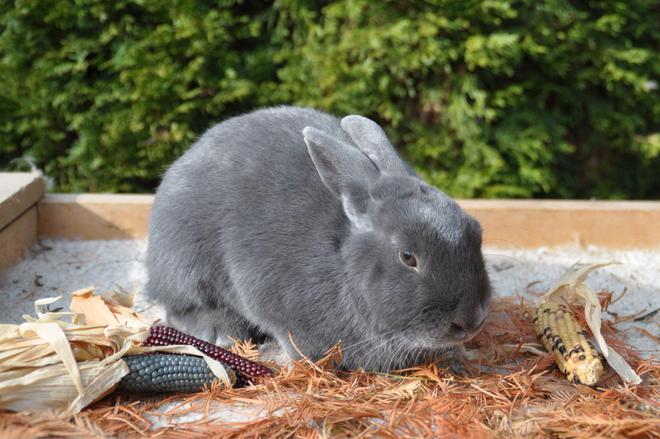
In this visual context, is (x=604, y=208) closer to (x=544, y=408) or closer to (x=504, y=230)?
(x=504, y=230)

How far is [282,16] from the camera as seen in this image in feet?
14.8

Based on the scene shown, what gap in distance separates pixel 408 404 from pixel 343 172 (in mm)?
794

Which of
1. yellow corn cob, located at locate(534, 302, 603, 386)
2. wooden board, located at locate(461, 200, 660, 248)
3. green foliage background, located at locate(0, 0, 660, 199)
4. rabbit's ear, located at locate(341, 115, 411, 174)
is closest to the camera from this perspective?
Answer: yellow corn cob, located at locate(534, 302, 603, 386)

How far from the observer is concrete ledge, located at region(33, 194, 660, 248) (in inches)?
152

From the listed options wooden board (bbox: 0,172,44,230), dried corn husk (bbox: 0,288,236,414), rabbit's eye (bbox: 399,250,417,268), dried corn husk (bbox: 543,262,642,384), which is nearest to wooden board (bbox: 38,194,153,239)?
wooden board (bbox: 0,172,44,230)

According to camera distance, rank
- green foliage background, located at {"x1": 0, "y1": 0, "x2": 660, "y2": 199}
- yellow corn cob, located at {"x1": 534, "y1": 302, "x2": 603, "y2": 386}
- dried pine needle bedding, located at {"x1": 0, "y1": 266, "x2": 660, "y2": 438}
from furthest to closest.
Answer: green foliage background, located at {"x1": 0, "y1": 0, "x2": 660, "y2": 199}, yellow corn cob, located at {"x1": 534, "y1": 302, "x2": 603, "y2": 386}, dried pine needle bedding, located at {"x1": 0, "y1": 266, "x2": 660, "y2": 438}

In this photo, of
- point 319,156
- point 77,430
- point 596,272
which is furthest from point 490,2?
point 77,430

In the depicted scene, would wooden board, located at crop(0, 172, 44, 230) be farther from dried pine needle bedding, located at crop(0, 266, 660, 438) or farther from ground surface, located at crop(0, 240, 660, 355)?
dried pine needle bedding, located at crop(0, 266, 660, 438)

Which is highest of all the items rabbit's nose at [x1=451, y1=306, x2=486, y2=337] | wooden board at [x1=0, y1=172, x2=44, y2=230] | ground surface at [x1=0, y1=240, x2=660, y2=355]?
rabbit's nose at [x1=451, y1=306, x2=486, y2=337]

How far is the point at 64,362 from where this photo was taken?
2180 millimetres

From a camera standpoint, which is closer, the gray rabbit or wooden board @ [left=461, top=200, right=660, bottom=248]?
the gray rabbit

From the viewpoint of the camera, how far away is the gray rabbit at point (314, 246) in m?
2.19

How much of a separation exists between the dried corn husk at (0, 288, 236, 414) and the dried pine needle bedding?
17 mm

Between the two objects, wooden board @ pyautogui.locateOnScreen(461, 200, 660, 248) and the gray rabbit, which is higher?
the gray rabbit
